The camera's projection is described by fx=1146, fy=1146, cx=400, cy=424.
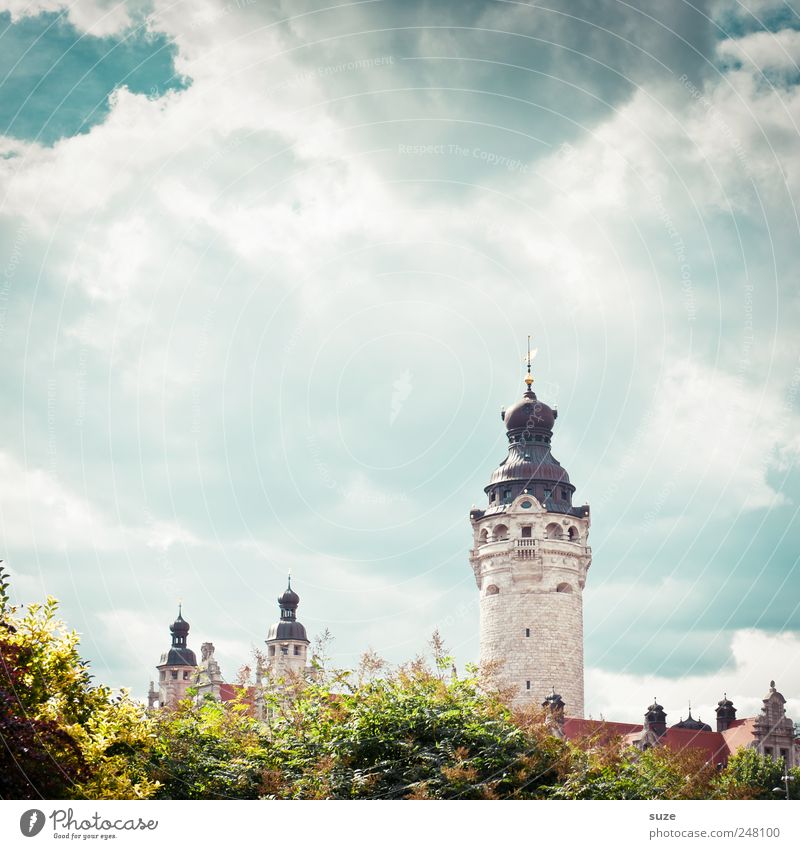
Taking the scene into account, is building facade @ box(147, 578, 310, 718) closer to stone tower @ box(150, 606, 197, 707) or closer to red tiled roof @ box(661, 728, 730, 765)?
stone tower @ box(150, 606, 197, 707)

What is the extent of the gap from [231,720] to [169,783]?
365cm

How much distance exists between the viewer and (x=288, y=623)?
109312 millimetres

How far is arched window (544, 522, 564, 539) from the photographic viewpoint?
7481 cm

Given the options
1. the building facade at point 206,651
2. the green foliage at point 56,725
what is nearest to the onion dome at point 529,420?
the building facade at point 206,651

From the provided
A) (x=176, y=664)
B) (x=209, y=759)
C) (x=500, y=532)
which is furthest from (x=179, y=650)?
(x=209, y=759)

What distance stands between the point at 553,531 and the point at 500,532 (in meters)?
3.55

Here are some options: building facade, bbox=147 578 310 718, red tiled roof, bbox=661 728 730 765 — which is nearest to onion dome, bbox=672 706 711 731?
red tiled roof, bbox=661 728 730 765

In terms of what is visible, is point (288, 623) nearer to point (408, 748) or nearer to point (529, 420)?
point (529, 420)

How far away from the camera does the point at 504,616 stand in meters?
73.2

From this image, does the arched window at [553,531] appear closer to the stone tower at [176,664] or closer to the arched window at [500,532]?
the arched window at [500,532]
